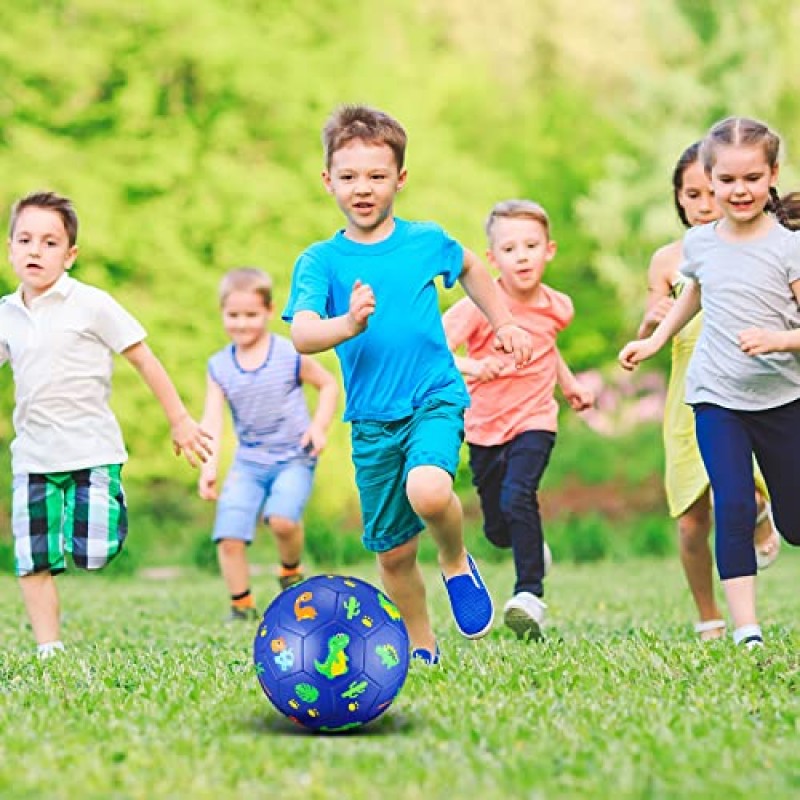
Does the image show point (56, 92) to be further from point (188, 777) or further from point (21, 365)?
point (188, 777)

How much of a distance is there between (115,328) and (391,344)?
154cm

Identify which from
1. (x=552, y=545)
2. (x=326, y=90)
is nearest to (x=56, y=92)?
(x=326, y=90)

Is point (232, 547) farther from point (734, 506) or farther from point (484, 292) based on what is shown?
point (734, 506)

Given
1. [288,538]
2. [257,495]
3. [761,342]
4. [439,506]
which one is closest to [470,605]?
[439,506]

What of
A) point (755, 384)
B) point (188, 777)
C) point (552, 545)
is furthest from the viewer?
point (552, 545)

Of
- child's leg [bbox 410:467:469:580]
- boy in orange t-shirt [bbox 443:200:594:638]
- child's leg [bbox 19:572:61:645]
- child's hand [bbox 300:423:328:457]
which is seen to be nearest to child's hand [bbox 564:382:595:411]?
boy in orange t-shirt [bbox 443:200:594:638]

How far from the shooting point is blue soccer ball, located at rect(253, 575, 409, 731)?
13.9 feet

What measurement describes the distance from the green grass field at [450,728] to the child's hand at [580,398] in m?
1.15

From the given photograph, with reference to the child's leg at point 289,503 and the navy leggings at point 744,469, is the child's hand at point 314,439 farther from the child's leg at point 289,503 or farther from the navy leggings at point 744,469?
the navy leggings at point 744,469

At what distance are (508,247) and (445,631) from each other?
6.40ft

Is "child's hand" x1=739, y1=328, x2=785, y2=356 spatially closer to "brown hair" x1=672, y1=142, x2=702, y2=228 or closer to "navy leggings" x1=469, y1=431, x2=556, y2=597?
"brown hair" x1=672, y1=142, x2=702, y2=228

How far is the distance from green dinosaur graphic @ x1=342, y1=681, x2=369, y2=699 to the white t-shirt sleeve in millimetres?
2698

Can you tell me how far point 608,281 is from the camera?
84.0 ft

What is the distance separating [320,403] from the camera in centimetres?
908
